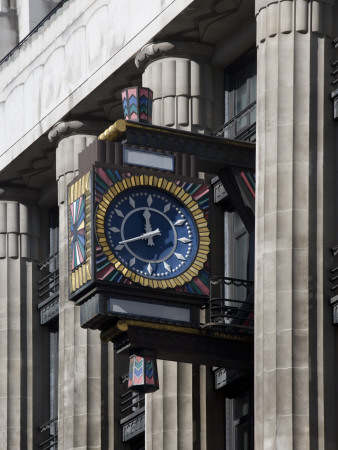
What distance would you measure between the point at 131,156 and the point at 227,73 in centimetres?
722

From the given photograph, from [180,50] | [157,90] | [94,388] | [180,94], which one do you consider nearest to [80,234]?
[180,94]

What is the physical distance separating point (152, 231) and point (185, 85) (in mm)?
7469

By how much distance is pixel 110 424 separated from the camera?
56.0 metres

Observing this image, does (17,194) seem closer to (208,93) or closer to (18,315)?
(18,315)

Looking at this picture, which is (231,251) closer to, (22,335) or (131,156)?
(131,156)

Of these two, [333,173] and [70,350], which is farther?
[70,350]

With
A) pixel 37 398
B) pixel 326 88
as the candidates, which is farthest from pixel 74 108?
pixel 326 88

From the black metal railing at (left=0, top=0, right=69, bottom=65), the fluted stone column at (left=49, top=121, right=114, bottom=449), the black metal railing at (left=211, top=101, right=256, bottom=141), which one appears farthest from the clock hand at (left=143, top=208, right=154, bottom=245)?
the black metal railing at (left=0, top=0, right=69, bottom=65)

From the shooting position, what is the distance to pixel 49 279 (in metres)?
62.5

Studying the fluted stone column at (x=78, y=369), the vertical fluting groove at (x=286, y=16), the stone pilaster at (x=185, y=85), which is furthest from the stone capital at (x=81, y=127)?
the vertical fluting groove at (x=286, y=16)

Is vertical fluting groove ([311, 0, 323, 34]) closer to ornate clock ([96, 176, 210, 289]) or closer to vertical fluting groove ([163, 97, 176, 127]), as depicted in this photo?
ornate clock ([96, 176, 210, 289])

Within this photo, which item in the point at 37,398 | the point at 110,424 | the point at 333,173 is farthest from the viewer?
the point at 37,398

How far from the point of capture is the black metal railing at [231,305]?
4772cm

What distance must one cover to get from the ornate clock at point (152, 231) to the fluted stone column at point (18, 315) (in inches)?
613
